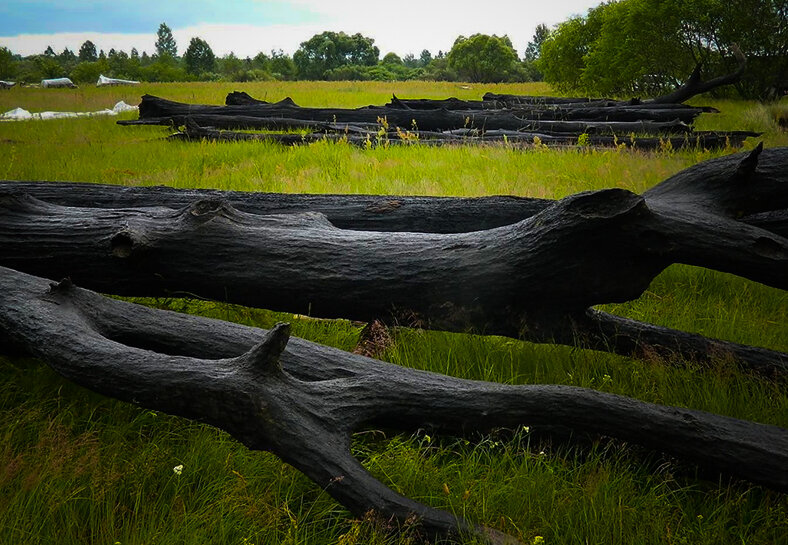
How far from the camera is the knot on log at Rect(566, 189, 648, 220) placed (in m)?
2.56

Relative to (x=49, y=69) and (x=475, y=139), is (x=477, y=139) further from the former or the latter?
(x=49, y=69)

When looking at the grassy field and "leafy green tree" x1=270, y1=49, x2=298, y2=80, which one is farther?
"leafy green tree" x1=270, y1=49, x2=298, y2=80

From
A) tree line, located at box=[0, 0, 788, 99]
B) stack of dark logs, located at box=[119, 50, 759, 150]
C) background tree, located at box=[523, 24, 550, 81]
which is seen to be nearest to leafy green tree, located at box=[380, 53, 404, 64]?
background tree, located at box=[523, 24, 550, 81]

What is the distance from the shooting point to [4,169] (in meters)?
8.54

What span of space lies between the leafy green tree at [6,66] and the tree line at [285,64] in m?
0.07

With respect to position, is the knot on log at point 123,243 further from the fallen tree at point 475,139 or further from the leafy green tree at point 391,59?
the leafy green tree at point 391,59

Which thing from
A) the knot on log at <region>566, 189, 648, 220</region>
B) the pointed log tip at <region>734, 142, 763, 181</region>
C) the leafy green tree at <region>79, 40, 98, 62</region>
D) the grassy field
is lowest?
the grassy field

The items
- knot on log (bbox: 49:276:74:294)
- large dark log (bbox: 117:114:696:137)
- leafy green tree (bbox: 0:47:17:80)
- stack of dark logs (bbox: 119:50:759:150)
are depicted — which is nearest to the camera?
knot on log (bbox: 49:276:74:294)

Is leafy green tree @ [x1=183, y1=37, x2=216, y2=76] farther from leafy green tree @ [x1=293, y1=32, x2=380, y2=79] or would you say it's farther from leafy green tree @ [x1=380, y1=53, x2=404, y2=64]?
leafy green tree @ [x1=380, y1=53, x2=404, y2=64]

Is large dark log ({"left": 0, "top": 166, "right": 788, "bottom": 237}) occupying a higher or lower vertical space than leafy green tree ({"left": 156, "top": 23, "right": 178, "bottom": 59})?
lower

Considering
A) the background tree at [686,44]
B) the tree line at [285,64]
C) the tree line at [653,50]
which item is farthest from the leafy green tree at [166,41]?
the background tree at [686,44]

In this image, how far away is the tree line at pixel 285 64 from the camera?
4884 centimetres

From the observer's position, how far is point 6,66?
115 feet

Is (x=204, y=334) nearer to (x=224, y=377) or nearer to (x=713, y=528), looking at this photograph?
(x=224, y=377)
